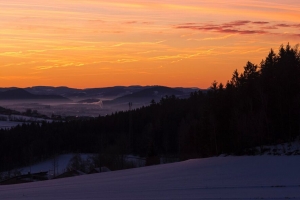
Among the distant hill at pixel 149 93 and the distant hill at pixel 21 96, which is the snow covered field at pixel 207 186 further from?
the distant hill at pixel 21 96

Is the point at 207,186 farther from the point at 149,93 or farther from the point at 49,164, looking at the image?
the point at 149,93

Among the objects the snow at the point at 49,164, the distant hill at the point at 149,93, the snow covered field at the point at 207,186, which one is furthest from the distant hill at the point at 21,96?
the snow covered field at the point at 207,186

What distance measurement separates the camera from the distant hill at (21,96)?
187 meters

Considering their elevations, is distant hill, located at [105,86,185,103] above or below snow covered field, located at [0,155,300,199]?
above

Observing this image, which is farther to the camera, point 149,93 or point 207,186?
point 149,93

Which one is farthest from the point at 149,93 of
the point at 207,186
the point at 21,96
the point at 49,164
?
the point at 207,186

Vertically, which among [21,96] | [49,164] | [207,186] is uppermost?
[21,96]

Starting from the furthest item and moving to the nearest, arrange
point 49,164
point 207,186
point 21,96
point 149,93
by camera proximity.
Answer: point 21,96
point 149,93
point 49,164
point 207,186

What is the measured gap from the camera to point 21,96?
18950 cm

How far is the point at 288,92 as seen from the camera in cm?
4162

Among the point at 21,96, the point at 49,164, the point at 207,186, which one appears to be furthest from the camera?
the point at 21,96

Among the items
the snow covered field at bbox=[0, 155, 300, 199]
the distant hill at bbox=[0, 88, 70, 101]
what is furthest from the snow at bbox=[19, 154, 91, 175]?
the distant hill at bbox=[0, 88, 70, 101]

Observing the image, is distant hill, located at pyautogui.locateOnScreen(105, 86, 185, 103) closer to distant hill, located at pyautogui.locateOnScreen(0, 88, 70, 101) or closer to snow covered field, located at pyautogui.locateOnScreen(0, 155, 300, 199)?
distant hill, located at pyautogui.locateOnScreen(0, 88, 70, 101)

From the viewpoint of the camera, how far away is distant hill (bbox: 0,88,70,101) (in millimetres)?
187375
